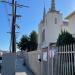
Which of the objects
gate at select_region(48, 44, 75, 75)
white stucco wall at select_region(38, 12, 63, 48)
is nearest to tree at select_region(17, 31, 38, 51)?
white stucco wall at select_region(38, 12, 63, 48)

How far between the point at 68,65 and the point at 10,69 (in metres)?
5.74

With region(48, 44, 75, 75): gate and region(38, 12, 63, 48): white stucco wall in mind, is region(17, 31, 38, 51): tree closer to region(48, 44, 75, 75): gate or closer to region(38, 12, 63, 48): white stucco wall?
region(38, 12, 63, 48): white stucco wall

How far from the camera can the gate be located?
6959mm

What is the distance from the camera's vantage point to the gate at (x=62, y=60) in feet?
22.8

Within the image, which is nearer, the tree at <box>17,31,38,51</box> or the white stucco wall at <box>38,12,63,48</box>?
the white stucco wall at <box>38,12,63,48</box>

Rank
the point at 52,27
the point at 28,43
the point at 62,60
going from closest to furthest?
the point at 62,60 → the point at 52,27 → the point at 28,43

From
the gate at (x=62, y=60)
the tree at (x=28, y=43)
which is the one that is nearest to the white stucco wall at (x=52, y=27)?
the tree at (x=28, y=43)

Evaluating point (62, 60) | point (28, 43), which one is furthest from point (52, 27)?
point (62, 60)

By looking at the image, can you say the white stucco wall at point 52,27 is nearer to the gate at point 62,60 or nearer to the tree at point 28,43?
the tree at point 28,43

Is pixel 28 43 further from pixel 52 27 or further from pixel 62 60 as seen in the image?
pixel 62 60

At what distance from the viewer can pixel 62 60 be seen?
307 inches

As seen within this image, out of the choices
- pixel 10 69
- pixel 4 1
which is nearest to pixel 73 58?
pixel 10 69

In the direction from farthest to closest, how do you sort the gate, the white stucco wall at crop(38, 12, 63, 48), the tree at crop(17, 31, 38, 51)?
the tree at crop(17, 31, 38, 51) < the white stucco wall at crop(38, 12, 63, 48) < the gate

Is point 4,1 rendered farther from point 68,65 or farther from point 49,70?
point 68,65
